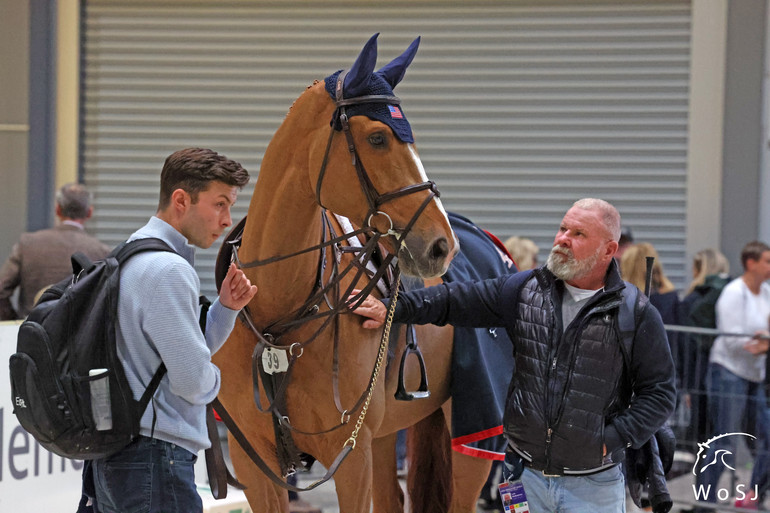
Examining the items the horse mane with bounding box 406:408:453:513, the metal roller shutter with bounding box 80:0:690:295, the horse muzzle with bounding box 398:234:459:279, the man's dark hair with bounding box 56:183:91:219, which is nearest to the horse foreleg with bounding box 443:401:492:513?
the horse mane with bounding box 406:408:453:513

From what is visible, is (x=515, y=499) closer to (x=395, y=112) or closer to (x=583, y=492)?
(x=583, y=492)

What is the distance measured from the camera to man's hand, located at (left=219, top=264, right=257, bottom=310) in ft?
9.31

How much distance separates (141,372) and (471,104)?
7800mm

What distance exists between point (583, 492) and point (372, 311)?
39.5 inches

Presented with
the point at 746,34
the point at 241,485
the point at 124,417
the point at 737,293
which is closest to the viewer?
the point at 124,417

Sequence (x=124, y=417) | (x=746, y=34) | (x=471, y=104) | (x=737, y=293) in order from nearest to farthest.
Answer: (x=124, y=417) < (x=737, y=293) < (x=746, y=34) < (x=471, y=104)

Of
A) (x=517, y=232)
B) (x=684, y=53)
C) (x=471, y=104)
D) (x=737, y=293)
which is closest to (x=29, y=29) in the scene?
(x=471, y=104)

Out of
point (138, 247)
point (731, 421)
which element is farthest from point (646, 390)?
point (731, 421)

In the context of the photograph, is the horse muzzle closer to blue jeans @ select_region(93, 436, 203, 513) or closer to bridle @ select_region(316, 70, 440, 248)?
bridle @ select_region(316, 70, 440, 248)

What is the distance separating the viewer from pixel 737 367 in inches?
274

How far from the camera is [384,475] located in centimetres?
472

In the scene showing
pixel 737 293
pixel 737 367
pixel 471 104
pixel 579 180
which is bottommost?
pixel 737 367

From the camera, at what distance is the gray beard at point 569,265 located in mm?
3393

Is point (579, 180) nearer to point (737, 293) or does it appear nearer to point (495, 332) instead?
point (737, 293)
